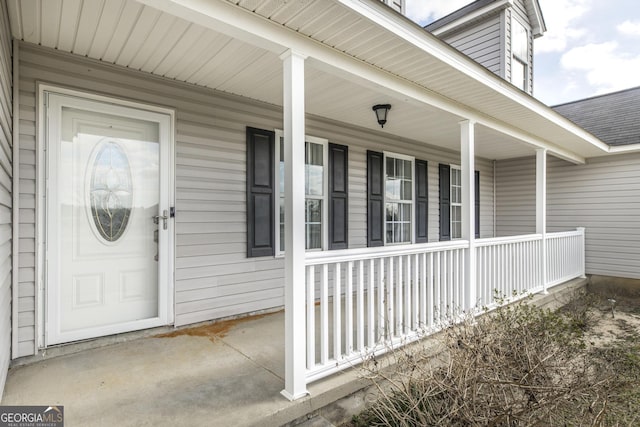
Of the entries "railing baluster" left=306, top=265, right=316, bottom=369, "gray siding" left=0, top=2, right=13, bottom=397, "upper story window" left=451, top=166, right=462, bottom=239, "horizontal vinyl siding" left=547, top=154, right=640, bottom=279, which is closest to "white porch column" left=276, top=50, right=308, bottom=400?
"railing baluster" left=306, top=265, right=316, bottom=369

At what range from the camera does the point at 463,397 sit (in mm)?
1787

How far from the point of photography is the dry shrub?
1.74m

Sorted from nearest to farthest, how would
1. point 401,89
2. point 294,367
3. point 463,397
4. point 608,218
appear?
point 463,397
point 294,367
point 401,89
point 608,218

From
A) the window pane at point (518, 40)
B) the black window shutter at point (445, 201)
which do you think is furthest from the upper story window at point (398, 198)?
the window pane at point (518, 40)

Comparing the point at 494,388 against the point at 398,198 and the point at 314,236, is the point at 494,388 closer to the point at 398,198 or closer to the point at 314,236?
the point at 314,236

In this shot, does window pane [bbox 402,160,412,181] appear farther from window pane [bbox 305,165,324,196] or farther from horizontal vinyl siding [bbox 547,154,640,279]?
horizontal vinyl siding [bbox 547,154,640,279]

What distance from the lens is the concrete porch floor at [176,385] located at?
6.35 feet

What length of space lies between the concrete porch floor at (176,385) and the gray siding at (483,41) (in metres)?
6.54

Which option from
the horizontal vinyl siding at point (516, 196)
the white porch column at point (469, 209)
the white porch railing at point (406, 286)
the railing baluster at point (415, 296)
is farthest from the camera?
the horizontal vinyl siding at point (516, 196)

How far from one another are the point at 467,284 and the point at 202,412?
2934 mm

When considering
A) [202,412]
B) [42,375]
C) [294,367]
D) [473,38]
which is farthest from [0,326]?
[473,38]

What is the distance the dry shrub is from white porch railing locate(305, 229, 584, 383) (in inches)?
18.2

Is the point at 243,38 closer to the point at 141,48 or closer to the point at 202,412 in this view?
the point at 141,48

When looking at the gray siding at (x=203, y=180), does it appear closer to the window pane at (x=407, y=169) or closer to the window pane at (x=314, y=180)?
the window pane at (x=314, y=180)
